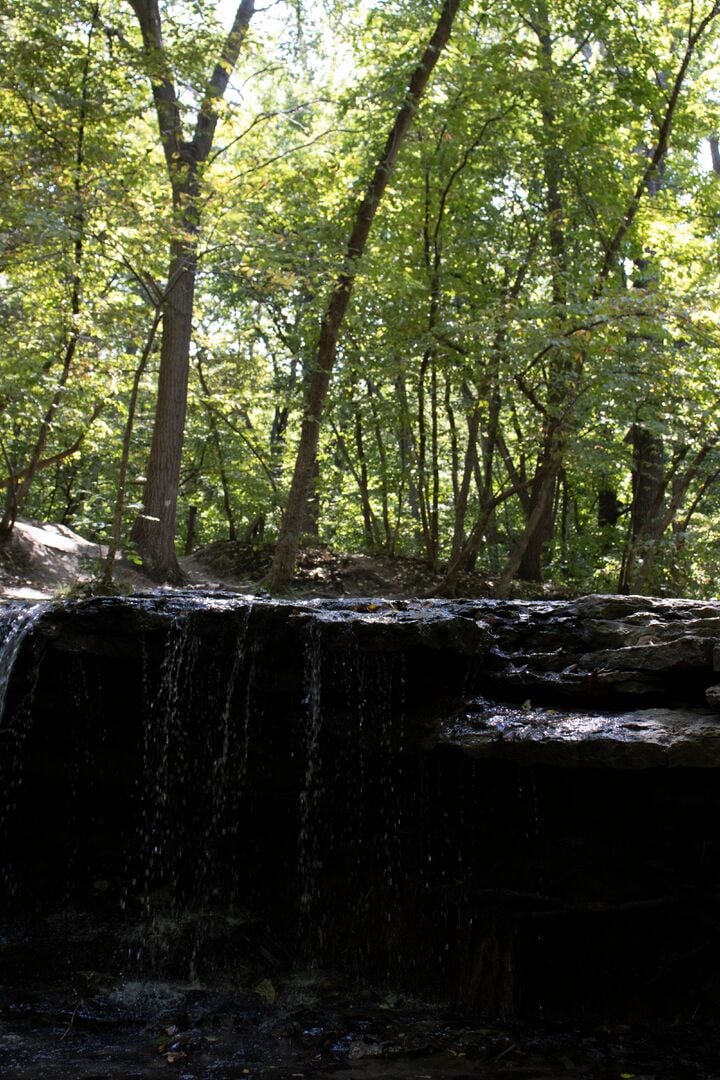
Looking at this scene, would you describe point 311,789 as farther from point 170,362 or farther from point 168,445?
point 170,362

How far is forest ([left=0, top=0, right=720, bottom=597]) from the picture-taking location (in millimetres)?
8992

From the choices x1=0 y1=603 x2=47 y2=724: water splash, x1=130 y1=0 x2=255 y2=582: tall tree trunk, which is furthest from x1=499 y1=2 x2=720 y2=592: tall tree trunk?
x1=0 y1=603 x2=47 y2=724: water splash

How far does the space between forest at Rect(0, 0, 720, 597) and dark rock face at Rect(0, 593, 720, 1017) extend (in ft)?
7.77

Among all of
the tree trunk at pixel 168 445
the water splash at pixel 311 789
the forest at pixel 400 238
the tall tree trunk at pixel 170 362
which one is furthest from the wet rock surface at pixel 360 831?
the tree trunk at pixel 168 445

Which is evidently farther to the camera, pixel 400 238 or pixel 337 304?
pixel 400 238

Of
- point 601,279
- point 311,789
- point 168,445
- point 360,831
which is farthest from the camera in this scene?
point 168,445

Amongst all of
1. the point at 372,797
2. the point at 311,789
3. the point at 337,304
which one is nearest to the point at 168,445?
the point at 337,304

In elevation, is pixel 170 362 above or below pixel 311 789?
above

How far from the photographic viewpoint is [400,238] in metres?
12.1

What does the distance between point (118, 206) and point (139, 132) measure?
5562mm

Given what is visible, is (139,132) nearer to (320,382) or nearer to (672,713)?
(320,382)

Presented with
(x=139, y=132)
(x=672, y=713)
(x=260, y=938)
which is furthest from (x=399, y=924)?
(x=139, y=132)

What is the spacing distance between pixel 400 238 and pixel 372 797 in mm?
8591

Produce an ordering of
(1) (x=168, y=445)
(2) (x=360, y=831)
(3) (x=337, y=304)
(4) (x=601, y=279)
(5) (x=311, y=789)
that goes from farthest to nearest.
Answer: (1) (x=168, y=445) → (3) (x=337, y=304) → (4) (x=601, y=279) → (5) (x=311, y=789) → (2) (x=360, y=831)
